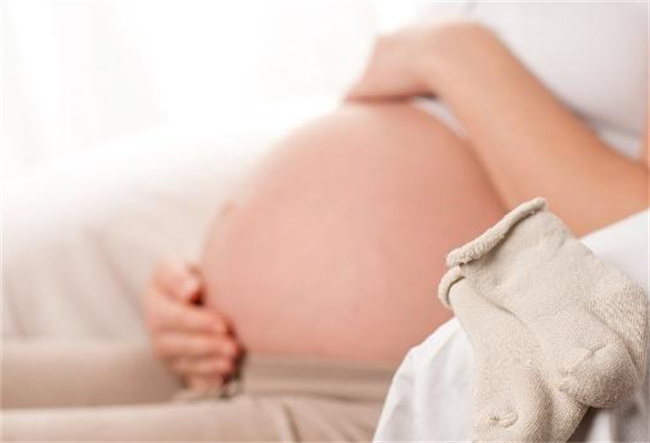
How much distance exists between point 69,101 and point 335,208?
74 cm

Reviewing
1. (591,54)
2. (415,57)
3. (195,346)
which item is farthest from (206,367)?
(591,54)

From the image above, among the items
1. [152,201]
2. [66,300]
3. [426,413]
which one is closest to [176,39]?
[152,201]

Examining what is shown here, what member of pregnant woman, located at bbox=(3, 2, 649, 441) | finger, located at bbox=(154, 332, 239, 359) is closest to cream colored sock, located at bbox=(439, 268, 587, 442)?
pregnant woman, located at bbox=(3, 2, 649, 441)

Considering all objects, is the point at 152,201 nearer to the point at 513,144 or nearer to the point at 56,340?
the point at 56,340

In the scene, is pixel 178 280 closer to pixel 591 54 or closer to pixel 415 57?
pixel 415 57

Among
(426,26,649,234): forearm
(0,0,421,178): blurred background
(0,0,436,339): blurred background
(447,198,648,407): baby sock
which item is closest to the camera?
(447,198,648,407): baby sock

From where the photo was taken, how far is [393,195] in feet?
2.72

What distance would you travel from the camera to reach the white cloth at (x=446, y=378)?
0.55 m

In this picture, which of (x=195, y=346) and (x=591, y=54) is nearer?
(x=591, y=54)

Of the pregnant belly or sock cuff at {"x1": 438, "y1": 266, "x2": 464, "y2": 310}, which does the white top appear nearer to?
the pregnant belly

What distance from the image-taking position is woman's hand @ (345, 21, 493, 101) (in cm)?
85

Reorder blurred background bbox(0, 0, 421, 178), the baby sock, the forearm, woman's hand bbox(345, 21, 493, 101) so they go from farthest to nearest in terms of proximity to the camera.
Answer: blurred background bbox(0, 0, 421, 178) → woman's hand bbox(345, 21, 493, 101) → the forearm → the baby sock

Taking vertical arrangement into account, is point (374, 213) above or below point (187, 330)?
above

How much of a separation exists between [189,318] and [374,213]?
24cm
